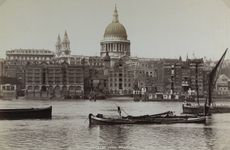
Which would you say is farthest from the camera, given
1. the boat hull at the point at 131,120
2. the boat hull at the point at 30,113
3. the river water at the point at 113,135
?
the boat hull at the point at 30,113

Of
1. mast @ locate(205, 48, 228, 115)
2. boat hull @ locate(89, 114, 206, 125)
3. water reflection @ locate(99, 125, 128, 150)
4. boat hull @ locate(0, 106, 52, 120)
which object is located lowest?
water reflection @ locate(99, 125, 128, 150)

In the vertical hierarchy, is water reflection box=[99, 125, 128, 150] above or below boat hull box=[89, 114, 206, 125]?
below

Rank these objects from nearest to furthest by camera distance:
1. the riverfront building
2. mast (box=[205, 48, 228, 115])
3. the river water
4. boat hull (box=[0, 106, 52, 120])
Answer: the river water, mast (box=[205, 48, 228, 115]), the riverfront building, boat hull (box=[0, 106, 52, 120])

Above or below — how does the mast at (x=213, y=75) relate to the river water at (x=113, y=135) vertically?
above

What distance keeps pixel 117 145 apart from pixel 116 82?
104 inches

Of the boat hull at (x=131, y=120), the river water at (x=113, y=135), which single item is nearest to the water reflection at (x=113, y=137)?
the river water at (x=113, y=135)

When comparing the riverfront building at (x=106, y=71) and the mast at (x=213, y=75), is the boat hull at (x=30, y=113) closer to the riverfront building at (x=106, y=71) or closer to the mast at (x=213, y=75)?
the riverfront building at (x=106, y=71)

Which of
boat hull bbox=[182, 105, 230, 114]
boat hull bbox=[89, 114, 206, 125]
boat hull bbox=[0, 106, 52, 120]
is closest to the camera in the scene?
boat hull bbox=[89, 114, 206, 125]

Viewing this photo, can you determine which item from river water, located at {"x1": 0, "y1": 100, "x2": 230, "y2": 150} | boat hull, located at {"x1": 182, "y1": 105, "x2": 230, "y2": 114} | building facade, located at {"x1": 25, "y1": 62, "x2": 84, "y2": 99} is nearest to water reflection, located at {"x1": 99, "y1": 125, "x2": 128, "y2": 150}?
river water, located at {"x1": 0, "y1": 100, "x2": 230, "y2": 150}

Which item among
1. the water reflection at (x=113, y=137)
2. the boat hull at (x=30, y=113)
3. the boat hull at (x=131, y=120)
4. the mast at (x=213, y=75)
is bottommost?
the water reflection at (x=113, y=137)

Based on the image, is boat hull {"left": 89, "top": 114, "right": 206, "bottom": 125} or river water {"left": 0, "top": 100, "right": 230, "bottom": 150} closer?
river water {"left": 0, "top": 100, "right": 230, "bottom": 150}

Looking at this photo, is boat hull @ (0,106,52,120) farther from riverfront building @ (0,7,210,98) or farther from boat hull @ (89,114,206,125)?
boat hull @ (89,114,206,125)

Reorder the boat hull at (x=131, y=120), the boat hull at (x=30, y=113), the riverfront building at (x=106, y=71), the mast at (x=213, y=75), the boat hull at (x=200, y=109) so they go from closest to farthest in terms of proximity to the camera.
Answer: the mast at (x=213, y=75)
the riverfront building at (x=106, y=71)
the boat hull at (x=131, y=120)
the boat hull at (x=30, y=113)
the boat hull at (x=200, y=109)

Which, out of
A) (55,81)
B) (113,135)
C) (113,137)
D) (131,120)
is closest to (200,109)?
(131,120)
